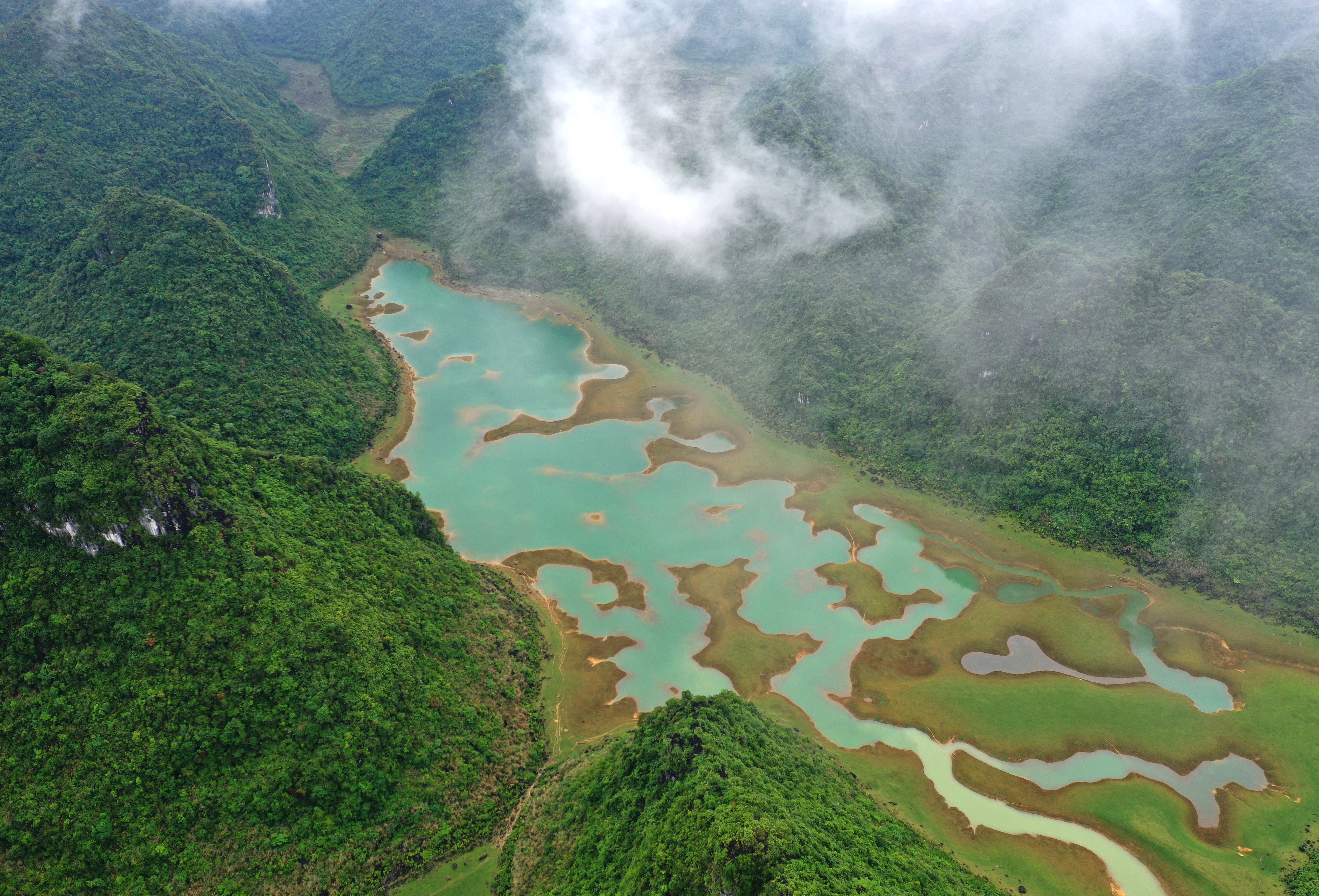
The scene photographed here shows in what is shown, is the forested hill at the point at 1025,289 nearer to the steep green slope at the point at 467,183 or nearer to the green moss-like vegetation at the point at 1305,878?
the steep green slope at the point at 467,183

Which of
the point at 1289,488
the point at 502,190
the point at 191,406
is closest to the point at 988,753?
the point at 1289,488

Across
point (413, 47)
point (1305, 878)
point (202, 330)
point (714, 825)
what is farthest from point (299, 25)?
point (1305, 878)

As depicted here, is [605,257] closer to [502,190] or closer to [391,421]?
[502,190]

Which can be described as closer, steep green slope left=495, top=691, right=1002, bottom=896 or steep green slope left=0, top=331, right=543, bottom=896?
steep green slope left=495, top=691, right=1002, bottom=896

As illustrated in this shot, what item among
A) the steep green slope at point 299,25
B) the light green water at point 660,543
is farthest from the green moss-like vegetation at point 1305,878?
the steep green slope at point 299,25

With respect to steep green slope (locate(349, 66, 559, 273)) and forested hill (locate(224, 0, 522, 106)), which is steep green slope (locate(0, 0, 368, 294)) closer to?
steep green slope (locate(349, 66, 559, 273))

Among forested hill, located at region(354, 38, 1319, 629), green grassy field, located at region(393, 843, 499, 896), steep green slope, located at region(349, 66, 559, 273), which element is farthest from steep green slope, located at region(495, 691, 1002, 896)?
steep green slope, located at region(349, 66, 559, 273)
